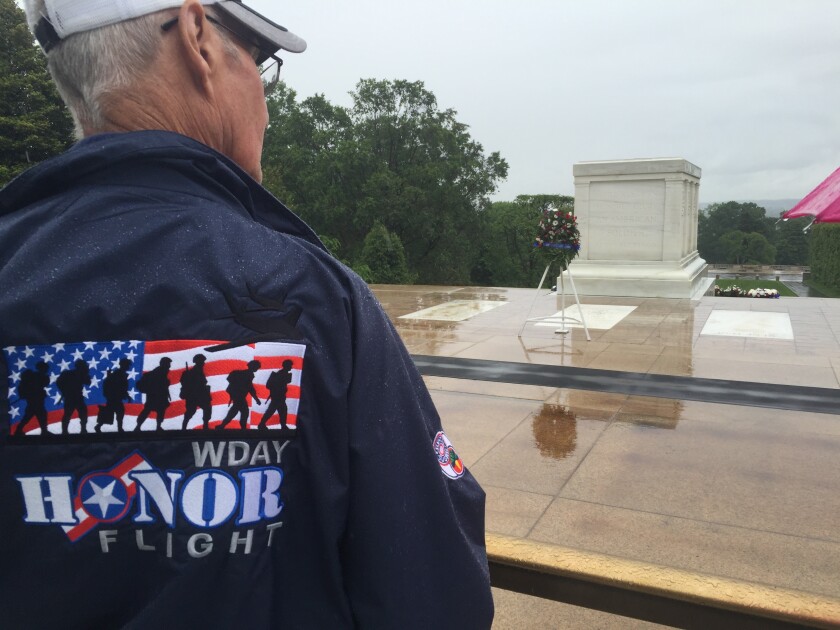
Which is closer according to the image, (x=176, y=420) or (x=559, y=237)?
(x=176, y=420)

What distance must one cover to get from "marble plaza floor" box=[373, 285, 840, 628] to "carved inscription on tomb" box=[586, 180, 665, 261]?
4954 mm

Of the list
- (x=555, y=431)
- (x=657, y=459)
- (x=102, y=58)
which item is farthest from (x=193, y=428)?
(x=555, y=431)

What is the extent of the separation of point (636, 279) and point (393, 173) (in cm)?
2249

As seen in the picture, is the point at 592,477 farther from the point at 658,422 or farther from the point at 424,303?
the point at 424,303

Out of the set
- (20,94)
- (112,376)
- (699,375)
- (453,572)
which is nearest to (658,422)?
(699,375)

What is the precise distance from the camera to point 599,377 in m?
6.50

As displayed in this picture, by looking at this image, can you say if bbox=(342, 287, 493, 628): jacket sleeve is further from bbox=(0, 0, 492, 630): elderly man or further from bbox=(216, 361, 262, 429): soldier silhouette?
bbox=(216, 361, 262, 429): soldier silhouette

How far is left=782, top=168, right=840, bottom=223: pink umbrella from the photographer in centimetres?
383

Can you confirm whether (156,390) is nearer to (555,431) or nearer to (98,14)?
(98,14)

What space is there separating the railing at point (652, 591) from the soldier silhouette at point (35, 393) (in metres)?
1.24

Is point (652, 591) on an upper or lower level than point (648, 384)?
upper

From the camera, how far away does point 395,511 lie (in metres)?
0.90

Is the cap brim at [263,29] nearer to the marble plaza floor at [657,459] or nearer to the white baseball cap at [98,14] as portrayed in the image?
the white baseball cap at [98,14]

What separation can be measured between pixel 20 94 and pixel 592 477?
86.8 feet
